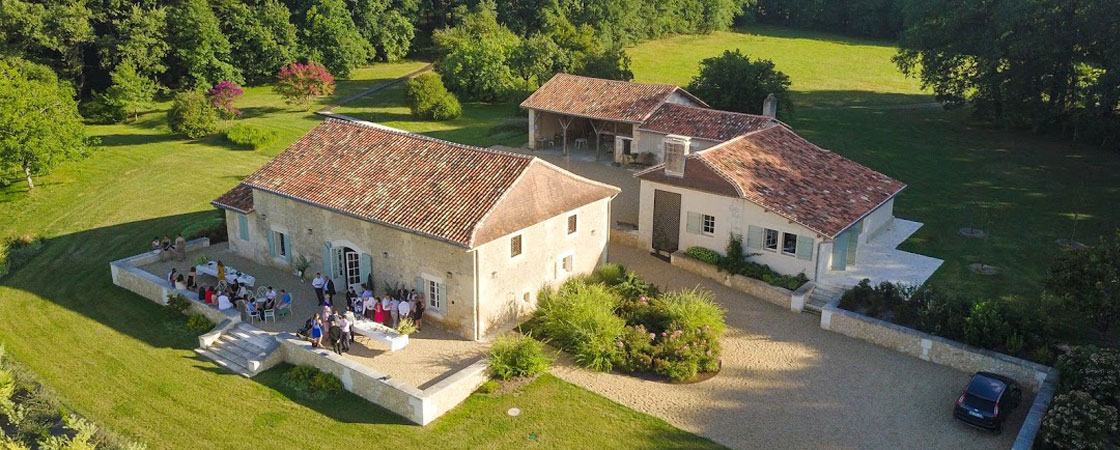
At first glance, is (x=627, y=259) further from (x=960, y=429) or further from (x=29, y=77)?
(x=29, y=77)

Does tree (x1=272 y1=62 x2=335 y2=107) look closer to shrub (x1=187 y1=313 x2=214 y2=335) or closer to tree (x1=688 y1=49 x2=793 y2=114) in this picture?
tree (x1=688 y1=49 x2=793 y2=114)

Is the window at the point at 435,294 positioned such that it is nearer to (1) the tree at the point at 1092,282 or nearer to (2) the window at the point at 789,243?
(2) the window at the point at 789,243

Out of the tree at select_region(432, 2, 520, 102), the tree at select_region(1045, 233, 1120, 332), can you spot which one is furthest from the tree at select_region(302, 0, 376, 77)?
the tree at select_region(1045, 233, 1120, 332)

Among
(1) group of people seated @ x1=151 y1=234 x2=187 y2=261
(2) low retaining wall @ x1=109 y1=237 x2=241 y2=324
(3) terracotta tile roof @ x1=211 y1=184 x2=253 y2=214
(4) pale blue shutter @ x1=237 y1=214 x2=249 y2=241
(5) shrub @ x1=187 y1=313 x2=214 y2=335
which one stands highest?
(3) terracotta tile roof @ x1=211 y1=184 x2=253 y2=214

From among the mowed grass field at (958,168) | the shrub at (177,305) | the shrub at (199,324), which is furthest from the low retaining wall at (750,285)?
the shrub at (177,305)

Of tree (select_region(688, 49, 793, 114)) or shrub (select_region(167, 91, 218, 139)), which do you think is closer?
tree (select_region(688, 49, 793, 114))

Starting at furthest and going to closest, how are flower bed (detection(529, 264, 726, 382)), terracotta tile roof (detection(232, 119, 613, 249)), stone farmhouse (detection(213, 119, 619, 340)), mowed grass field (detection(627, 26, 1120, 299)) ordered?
1. mowed grass field (detection(627, 26, 1120, 299))
2. terracotta tile roof (detection(232, 119, 613, 249))
3. stone farmhouse (detection(213, 119, 619, 340))
4. flower bed (detection(529, 264, 726, 382))

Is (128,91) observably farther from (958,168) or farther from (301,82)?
(958,168)
